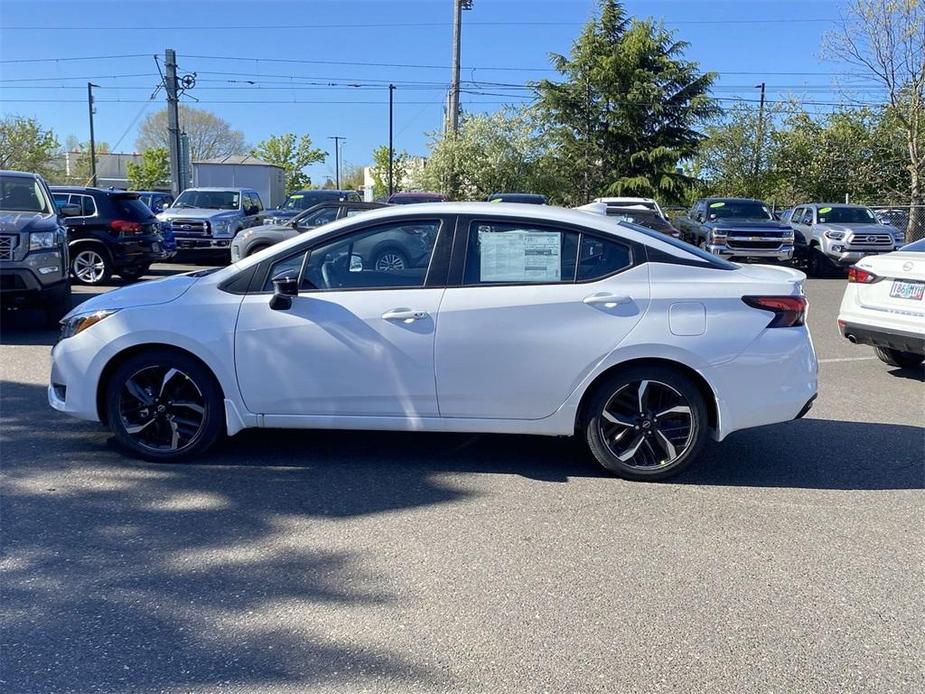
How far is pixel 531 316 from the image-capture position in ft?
16.4

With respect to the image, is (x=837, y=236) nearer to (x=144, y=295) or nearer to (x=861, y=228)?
(x=861, y=228)

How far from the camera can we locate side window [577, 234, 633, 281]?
5105 mm

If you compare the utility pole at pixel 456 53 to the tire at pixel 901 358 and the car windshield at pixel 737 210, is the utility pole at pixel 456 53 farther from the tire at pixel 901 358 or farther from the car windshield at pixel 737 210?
the tire at pixel 901 358

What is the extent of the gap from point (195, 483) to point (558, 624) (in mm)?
2503


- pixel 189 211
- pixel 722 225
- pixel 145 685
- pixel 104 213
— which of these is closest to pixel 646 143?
pixel 722 225

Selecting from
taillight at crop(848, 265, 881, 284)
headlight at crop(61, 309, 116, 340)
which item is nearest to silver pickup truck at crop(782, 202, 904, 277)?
taillight at crop(848, 265, 881, 284)

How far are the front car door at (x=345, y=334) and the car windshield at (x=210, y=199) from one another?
640 inches

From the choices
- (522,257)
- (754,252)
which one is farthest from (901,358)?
(754,252)

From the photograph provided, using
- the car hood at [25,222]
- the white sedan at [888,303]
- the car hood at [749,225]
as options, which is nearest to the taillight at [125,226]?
the car hood at [25,222]

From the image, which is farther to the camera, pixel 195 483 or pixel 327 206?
pixel 327 206

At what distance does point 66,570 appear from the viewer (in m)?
3.82

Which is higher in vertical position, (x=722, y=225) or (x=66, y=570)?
(x=722, y=225)

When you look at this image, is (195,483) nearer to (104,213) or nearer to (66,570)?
(66,570)

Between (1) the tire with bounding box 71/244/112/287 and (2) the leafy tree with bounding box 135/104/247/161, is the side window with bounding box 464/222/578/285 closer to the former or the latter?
(1) the tire with bounding box 71/244/112/287
